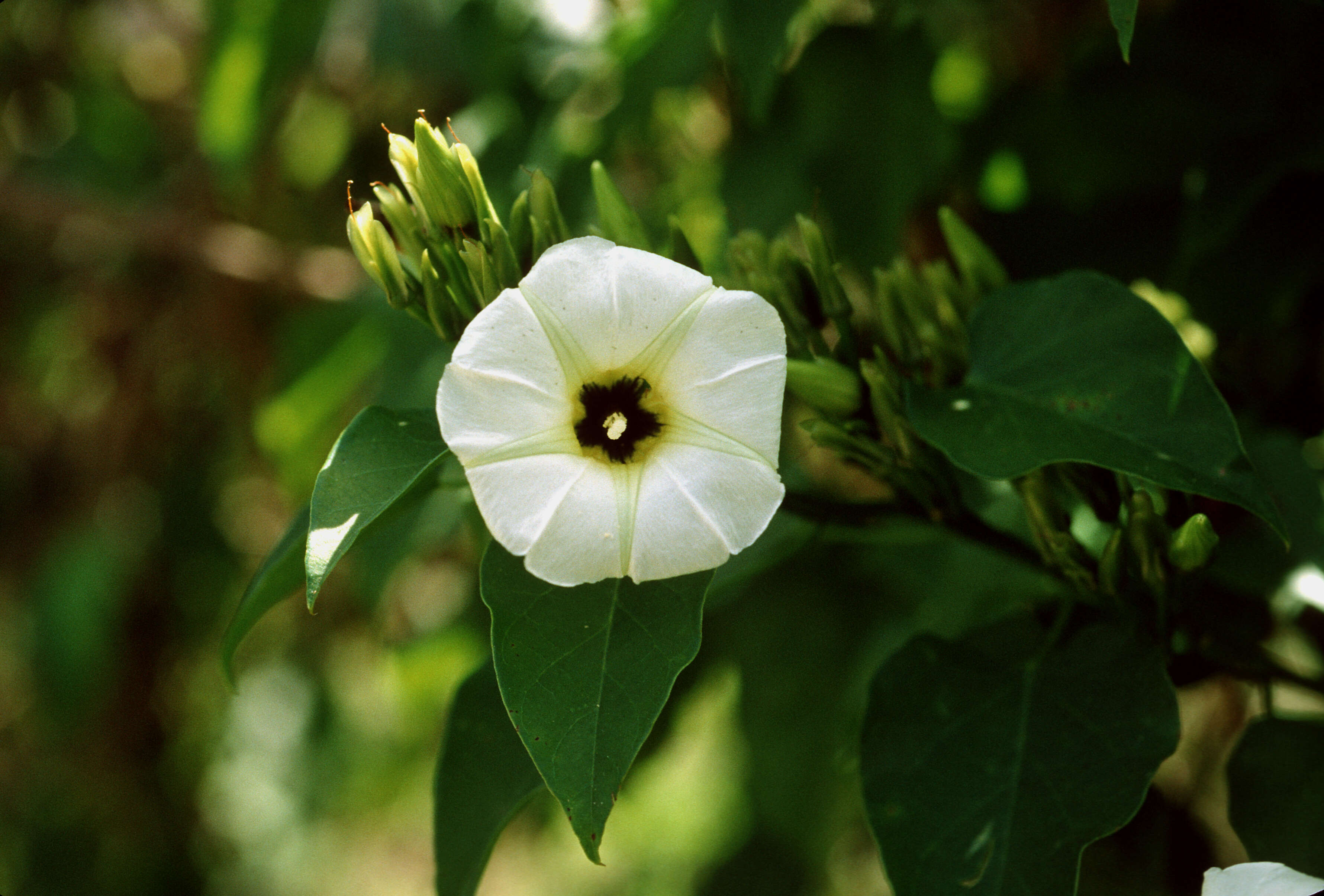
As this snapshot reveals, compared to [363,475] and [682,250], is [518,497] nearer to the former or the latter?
[363,475]

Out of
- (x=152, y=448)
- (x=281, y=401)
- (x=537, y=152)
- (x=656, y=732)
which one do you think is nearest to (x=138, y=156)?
(x=152, y=448)

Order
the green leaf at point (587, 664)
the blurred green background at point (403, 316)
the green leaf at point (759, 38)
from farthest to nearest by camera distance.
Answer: the blurred green background at point (403, 316)
the green leaf at point (759, 38)
the green leaf at point (587, 664)

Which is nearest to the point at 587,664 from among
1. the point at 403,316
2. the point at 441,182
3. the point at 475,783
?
the point at 475,783

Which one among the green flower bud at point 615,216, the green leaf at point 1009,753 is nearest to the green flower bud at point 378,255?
the green flower bud at point 615,216

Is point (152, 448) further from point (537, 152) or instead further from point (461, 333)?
point (461, 333)

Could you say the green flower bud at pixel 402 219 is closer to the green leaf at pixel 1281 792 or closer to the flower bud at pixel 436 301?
the flower bud at pixel 436 301
